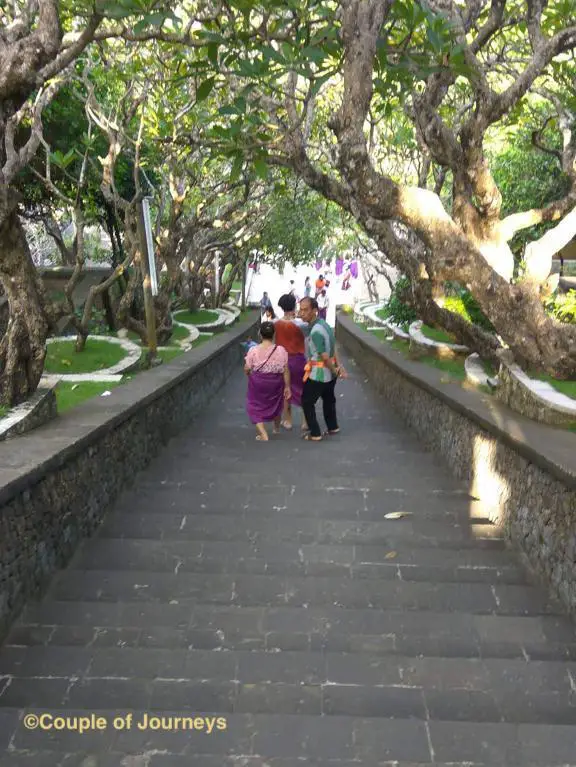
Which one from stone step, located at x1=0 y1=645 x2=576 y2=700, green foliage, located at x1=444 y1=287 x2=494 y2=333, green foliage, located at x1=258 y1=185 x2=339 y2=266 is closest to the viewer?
stone step, located at x1=0 y1=645 x2=576 y2=700

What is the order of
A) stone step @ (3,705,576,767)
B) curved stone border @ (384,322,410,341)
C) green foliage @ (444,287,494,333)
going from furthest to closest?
curved stone border @ (384,322,410,341) → green foliage @ (444,287,494,333) → stone step @ (3,705,576,767)

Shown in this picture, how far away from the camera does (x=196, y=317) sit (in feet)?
56.4

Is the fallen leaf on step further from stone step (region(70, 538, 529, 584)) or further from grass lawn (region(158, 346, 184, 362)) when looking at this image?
grass lawn (region(158, 346, 184, 362))

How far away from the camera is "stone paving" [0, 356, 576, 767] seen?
277cm

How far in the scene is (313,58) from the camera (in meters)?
4.67

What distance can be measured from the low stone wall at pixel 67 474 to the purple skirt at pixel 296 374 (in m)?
1.54

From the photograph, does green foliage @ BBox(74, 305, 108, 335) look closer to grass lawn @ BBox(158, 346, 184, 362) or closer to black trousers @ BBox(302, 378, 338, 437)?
grass lawn @ BBox(158, 346, 184, 362)

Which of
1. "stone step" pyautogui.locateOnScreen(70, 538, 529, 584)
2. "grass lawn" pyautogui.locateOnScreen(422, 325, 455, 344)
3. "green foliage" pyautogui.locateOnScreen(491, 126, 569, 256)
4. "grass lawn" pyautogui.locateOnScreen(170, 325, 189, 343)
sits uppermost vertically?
A: "green foliage" pyautogui.locateOnScreen(491, 126, 569, 256)

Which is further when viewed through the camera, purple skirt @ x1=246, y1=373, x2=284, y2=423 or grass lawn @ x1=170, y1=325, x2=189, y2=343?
grass lawn @ x1=170, y1=325, x2=189, y2=343

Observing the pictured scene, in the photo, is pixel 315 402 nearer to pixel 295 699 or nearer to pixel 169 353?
pixel 169 353

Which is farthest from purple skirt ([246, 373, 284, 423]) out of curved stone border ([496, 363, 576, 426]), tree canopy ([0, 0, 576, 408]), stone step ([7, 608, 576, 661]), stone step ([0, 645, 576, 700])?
stone step ([0, 645, 576, 700])

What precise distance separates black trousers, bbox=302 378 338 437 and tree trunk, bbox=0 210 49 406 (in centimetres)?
300

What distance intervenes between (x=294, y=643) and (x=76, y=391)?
452cm

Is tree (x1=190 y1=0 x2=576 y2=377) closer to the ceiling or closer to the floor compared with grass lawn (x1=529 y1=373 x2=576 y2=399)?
closer to the ceiling
